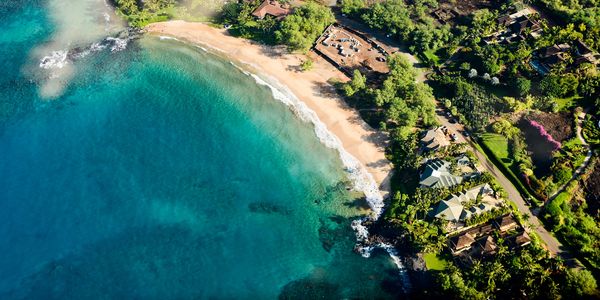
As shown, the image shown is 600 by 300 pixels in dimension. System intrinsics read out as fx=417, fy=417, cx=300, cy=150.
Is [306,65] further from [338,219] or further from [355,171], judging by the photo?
[338,219]

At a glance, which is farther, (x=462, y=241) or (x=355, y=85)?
(x=355, y=85)

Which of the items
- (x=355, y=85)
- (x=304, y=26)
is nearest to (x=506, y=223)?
(x=355, y=85)

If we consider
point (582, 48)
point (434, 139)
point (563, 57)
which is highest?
point (582, 48)

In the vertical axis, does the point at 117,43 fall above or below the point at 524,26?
below

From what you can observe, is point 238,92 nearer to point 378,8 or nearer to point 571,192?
point 378,8

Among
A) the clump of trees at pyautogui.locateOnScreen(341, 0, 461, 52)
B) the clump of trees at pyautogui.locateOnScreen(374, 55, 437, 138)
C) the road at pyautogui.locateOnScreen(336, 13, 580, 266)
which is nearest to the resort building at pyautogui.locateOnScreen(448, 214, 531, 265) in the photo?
the road at pyautogui.locateOnScreen(336, 13, 580, 266)

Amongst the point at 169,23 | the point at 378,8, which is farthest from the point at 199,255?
the point at 378,8
